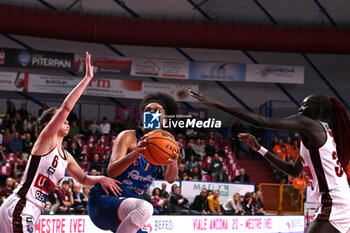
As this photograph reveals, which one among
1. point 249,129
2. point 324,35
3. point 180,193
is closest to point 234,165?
point 249,129

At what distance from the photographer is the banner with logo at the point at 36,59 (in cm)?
1923

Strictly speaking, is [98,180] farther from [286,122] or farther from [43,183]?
[286,122]

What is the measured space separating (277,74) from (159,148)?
18.3m

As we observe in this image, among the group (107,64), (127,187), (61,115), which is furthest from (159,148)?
(107,64)

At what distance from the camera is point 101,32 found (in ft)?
62.5

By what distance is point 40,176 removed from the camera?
4.09m

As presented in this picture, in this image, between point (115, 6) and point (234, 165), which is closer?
point (234, 165)

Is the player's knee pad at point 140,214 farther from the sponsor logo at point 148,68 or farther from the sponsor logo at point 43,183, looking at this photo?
the sponsor logo at point 148,68

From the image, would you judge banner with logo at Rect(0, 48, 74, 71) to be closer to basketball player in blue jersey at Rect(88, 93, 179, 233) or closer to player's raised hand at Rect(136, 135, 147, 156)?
basketball player in blue jersey at Rect(88, 93, 179, 233)

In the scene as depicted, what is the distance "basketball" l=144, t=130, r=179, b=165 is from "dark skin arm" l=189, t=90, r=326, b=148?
70 centimetres

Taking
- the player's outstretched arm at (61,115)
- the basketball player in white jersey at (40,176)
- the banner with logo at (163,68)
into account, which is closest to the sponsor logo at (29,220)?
Result: the basketball player in white jersey at (40,176)

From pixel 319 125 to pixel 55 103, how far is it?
17.9 meters

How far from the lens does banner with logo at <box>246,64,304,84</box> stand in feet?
70.4

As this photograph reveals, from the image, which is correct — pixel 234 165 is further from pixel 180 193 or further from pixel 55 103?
pixel 55 103
